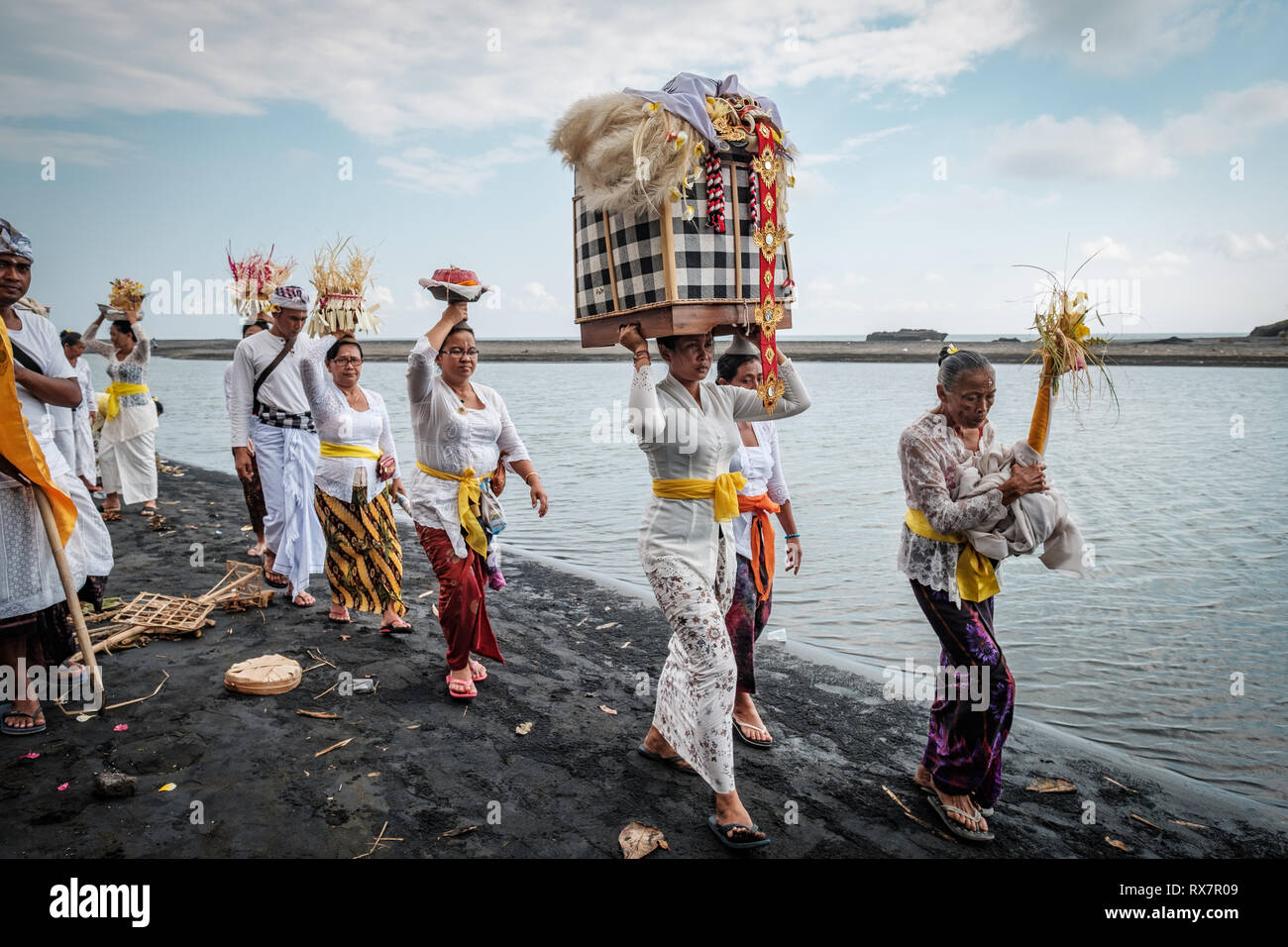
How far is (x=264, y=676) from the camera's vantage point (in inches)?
179

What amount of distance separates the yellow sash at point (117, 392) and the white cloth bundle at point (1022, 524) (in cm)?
941

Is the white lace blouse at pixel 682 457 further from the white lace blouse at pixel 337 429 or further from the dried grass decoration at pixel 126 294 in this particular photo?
the dried grass decoration at pixel 126 294

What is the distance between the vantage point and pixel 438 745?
4059mm

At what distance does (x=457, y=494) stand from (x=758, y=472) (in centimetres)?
175

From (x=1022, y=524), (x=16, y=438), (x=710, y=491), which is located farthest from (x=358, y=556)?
(x=1022, y=524)

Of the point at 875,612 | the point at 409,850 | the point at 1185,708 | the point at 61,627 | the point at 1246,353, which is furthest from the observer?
the point at 1246,353

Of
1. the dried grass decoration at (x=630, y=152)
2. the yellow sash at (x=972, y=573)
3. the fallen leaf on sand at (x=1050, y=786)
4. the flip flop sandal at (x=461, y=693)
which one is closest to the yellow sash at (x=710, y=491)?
the yellow sash at (x=972, y=573)

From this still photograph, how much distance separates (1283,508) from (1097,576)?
5.40 metres

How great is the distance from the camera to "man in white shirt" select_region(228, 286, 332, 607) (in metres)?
6.00

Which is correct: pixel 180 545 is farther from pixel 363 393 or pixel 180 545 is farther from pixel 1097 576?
pixel 1097 576

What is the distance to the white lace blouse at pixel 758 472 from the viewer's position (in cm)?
446

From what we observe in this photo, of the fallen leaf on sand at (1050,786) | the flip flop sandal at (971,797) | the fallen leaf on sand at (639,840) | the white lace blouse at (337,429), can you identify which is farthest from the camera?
the white lace blouse at (337,429)

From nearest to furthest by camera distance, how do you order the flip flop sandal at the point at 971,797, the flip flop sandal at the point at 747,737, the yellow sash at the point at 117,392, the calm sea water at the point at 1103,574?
the flip flop sandal at the point at 971,797 → the flip flop sandal at the point at 747,737 → the calm sea water at the point at 1103,574 → the yellow sash at the point at 117,392
